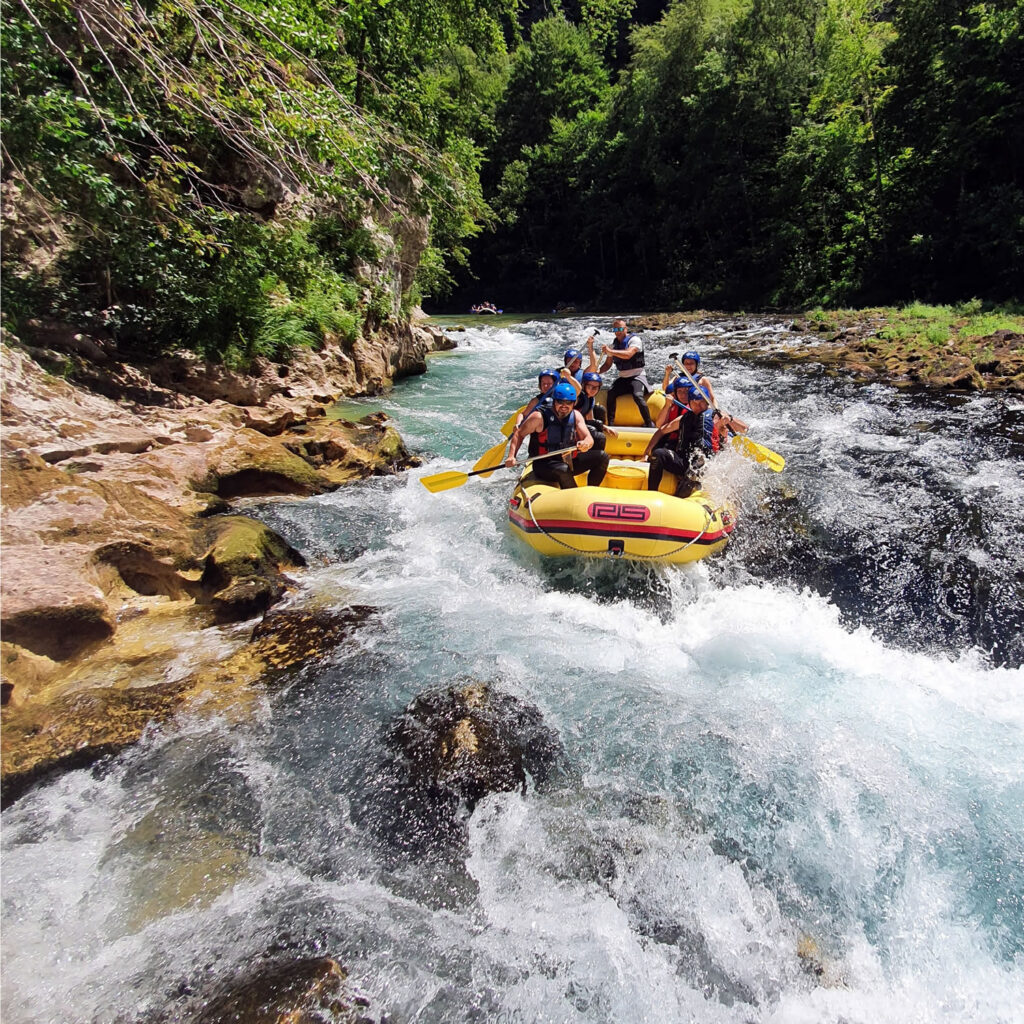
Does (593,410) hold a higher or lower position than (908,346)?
higher

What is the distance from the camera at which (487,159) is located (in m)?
19.8

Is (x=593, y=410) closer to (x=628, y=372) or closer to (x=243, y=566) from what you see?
(x=628, y=372)

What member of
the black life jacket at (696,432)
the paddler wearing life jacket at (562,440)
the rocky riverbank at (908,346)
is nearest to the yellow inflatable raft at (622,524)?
the paddler wearing life jacket at (562,440)

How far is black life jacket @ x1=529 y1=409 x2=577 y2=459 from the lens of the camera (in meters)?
5.68

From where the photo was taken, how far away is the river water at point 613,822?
2.33 meters

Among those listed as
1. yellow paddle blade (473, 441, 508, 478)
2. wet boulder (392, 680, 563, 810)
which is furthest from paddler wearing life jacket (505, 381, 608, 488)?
wet boulder (392, 680, 563, 810)

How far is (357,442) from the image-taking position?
7.61 metres

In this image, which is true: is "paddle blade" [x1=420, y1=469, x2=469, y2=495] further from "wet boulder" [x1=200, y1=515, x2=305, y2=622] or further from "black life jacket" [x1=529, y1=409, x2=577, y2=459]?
"wet boulder" [x1=200, y1=515, x2=305, y2=622]

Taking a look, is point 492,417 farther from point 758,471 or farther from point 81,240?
point 81,240

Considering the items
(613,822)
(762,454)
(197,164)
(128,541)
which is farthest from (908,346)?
(128,541)

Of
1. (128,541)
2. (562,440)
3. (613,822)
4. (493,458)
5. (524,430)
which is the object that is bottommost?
(613,822)

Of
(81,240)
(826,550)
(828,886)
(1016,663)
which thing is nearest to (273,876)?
(828,886)

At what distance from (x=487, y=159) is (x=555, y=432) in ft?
57.4

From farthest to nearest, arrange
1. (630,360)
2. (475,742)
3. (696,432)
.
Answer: (630,360), (696,432), (475,742)
